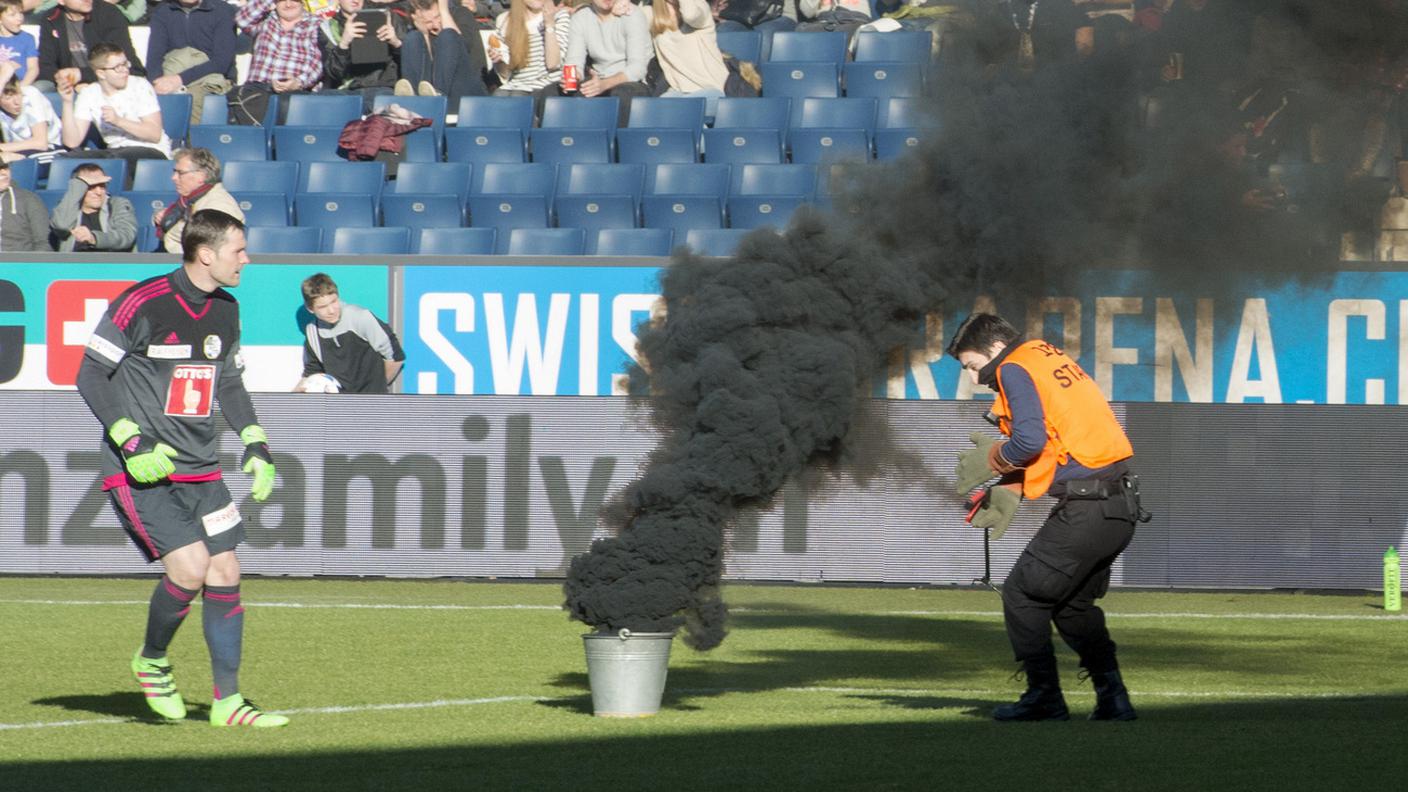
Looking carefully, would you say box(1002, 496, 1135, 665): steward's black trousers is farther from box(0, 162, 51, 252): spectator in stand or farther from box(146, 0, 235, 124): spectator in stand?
box(146, 0, 235, 124): spectator in stand

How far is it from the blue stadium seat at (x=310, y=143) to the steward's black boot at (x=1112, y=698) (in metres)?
13.6

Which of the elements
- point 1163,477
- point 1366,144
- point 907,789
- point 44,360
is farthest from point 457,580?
point 907,789

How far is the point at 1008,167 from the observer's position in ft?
33.1

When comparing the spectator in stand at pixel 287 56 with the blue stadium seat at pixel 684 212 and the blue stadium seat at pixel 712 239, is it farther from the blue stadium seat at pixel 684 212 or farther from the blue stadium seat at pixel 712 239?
the blue stadium seat at pixel 712 239

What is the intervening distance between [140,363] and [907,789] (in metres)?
3.87

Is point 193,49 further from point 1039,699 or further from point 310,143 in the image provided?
point 1039,699

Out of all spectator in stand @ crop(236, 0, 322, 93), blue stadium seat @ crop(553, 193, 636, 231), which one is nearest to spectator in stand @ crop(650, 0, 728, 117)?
blue stadium seat @ crop(553, 193, 636, 231)

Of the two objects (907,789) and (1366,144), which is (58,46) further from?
(907,789)

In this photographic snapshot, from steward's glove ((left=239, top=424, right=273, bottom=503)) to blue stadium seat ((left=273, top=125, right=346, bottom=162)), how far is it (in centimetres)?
1216

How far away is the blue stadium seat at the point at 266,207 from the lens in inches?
767

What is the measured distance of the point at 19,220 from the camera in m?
17.8

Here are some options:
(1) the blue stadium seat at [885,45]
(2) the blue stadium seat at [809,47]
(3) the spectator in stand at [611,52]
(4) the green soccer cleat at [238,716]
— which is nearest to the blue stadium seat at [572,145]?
(3) the spectator in stand at [611,52]

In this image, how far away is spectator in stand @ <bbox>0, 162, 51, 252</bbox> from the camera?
17672 mm

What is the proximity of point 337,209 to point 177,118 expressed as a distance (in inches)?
110
